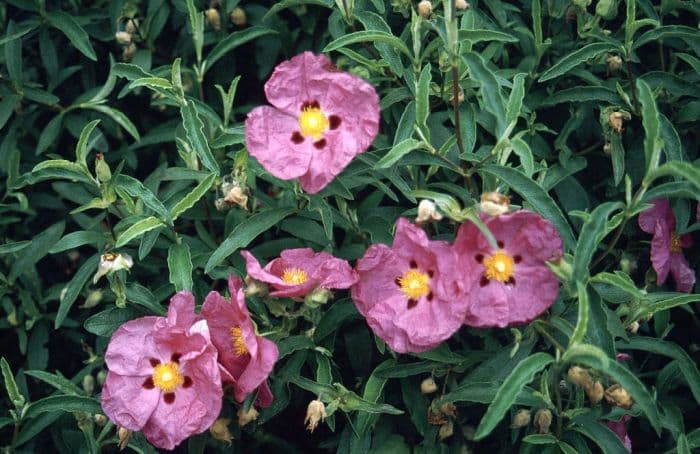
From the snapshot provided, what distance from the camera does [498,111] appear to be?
2154mm

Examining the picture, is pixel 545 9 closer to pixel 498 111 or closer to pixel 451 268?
pixel 498 111

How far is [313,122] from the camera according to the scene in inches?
95.3

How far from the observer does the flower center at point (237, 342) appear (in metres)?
2.33

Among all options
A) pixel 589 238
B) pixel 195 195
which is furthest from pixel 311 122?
pixel 589 238

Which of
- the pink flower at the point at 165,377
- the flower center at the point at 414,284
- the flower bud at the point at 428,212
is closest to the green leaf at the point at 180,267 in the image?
the pink flower at the point at 165,377

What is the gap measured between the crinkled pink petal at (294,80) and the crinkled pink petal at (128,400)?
33.3 inches

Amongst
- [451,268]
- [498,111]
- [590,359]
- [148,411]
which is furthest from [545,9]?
[148,411]

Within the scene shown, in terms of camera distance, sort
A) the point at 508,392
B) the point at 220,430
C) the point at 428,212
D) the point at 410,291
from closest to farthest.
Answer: the point at 508,392, the point at 428,212, the point at 410,291, the point at 220,430

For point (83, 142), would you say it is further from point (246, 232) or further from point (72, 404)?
point (72, 404)

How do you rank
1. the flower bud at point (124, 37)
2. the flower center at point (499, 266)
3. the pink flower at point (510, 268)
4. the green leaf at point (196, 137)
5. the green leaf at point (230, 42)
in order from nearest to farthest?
the pink flower at point (510, 268) < the flower center at point (499, 266) < the green leaf at point (196, 137) < the green leaf at point (230, 42) < the flower bud at point (124, 37)

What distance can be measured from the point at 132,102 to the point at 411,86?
4.62 ft

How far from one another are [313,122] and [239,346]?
0.64 metres

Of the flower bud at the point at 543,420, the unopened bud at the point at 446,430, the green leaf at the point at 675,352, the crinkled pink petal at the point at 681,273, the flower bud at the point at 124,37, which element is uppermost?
the flower bud at the point at 124,37

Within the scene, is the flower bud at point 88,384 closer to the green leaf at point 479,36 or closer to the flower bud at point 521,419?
the flower bud at point 521,419
